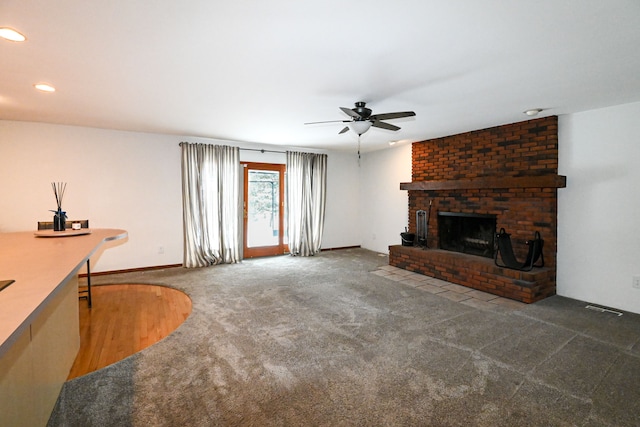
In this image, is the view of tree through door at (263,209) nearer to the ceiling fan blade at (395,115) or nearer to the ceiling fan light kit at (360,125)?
the ceiling fan light kit at (360,125)

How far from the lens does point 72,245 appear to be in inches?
91.1

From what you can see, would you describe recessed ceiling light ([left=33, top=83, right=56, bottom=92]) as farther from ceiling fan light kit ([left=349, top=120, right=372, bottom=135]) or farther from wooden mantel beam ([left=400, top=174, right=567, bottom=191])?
wooden mantel beam ([left=400, top=174, right=567, bottom=191])

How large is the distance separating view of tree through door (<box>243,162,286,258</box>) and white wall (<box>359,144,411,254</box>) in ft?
6.95

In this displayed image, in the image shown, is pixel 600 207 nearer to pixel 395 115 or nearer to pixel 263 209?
pixel 395 115

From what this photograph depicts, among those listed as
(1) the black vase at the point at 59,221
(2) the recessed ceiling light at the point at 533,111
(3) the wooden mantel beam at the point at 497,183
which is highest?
(2) the recessed ceiling light at the point at 533,111

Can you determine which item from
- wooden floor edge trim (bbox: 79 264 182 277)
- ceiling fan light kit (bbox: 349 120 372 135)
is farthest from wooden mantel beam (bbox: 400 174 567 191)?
wooden floor edge trim (bbox: 79 264 182 277)

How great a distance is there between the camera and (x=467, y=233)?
A: 519cm

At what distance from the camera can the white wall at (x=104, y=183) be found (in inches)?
176

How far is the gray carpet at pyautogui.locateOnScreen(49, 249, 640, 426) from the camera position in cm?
184

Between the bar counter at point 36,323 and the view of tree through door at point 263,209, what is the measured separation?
3.73 m

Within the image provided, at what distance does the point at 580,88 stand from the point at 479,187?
1.80 m

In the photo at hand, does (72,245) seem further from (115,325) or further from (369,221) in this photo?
(369,221)

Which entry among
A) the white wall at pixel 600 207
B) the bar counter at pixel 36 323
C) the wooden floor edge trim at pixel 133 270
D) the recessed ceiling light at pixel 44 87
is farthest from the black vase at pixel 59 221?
the white wall at pixel 600 207

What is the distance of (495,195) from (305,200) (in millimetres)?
3599
